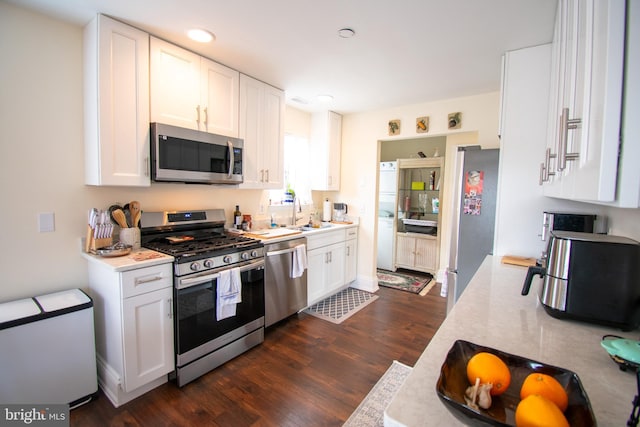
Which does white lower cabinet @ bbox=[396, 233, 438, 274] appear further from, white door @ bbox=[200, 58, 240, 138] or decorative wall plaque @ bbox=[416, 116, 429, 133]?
white door @ bbox=[200, 58, 240, 138]

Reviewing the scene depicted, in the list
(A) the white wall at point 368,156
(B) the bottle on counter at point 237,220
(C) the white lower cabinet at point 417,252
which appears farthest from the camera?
(C) the white lower cabinet at point 417,252

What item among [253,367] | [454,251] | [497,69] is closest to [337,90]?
[497,69]

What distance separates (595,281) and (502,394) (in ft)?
2.21

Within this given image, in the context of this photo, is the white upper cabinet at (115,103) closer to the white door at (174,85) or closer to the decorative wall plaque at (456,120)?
the white door at (174,85)

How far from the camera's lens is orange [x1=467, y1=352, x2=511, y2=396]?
2.04ft

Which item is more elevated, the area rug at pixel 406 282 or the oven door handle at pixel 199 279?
the oven door handle at pixel 199 279

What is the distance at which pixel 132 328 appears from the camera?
1777 millimetres

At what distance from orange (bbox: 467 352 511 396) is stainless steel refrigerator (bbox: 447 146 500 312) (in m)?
2.08

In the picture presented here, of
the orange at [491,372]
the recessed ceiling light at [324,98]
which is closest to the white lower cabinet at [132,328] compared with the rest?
the orange at [491,372]

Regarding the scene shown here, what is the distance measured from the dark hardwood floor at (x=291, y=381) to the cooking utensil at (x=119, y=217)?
1.14 m

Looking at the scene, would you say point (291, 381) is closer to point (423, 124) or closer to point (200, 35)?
point (200, 35)

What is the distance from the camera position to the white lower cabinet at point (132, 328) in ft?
5.76

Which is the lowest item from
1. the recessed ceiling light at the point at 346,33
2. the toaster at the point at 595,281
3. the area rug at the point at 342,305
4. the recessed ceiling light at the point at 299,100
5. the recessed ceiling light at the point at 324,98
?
the area rug at the point at 342,305

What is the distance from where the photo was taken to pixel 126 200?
224 cm
